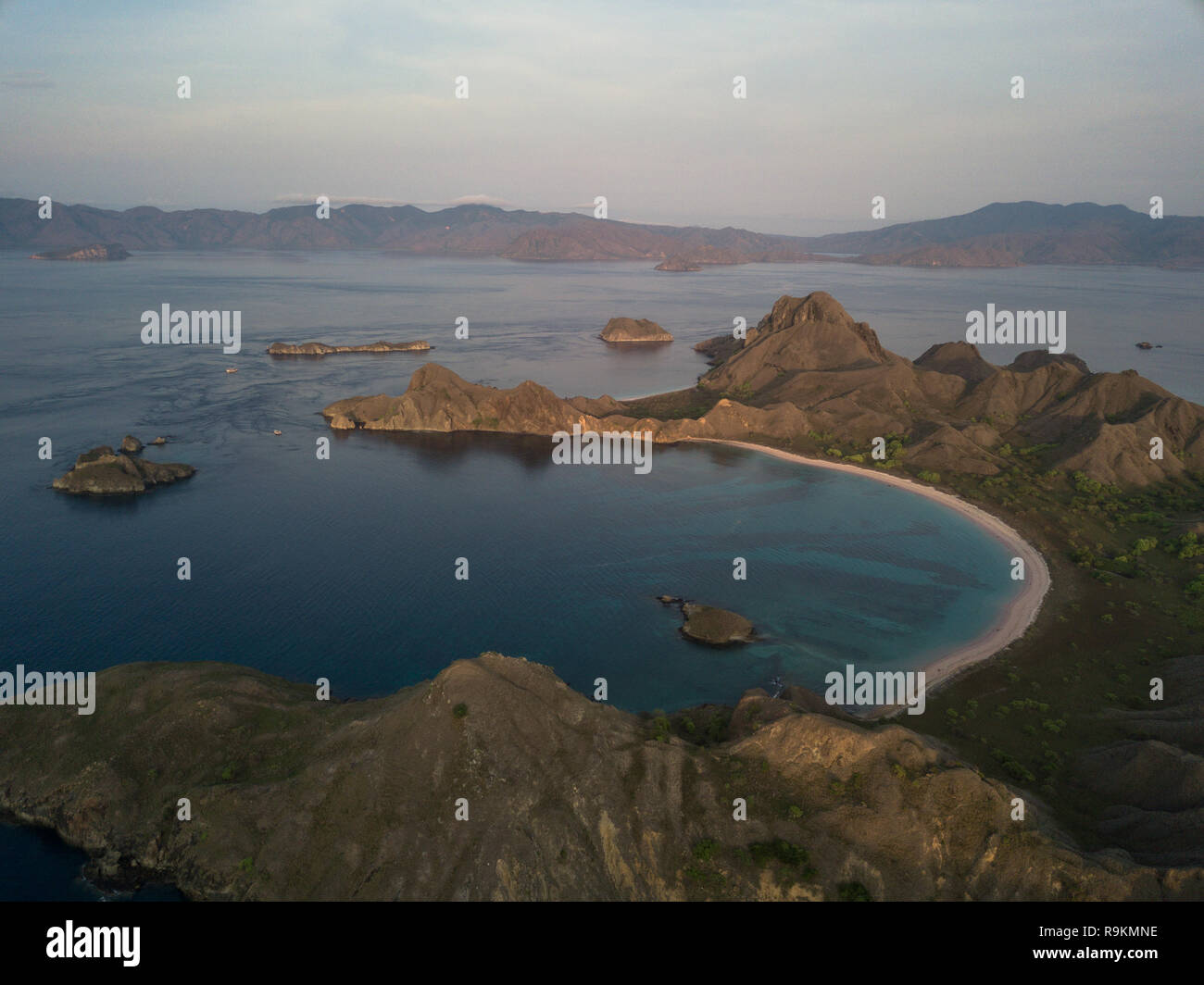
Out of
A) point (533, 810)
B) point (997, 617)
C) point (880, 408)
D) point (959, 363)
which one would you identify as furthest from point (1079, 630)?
point (959, 363)

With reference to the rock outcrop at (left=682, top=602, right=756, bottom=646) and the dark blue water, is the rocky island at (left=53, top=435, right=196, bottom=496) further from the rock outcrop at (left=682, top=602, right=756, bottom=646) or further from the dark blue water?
the rock outcrop at (left=682, top=602, right=756, bottom=646)

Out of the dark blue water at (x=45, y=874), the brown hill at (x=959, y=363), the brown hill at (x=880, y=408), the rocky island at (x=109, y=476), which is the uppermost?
the brown hill at (x=959, y=363)

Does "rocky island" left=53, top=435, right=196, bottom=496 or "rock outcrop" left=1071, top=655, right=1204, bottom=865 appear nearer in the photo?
"rock outcrop" left=1071, top=655, right=1204, bottom=865

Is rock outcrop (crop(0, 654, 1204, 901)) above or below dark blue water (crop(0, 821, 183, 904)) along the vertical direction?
above

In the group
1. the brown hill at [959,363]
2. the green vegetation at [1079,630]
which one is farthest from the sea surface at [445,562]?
the brown hill at [959,363]

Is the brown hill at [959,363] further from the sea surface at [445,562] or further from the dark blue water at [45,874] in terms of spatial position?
the dark blue water at [45,874]

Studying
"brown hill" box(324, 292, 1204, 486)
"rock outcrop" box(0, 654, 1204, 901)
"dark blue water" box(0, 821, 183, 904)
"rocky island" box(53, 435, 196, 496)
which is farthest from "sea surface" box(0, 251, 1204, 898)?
"brown hill" box(324, 292, 1204, 486)

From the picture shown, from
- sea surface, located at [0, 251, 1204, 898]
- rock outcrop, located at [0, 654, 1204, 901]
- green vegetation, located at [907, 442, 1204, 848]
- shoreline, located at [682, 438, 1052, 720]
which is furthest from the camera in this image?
sea surface, located at [0, 251, 1204, 898]

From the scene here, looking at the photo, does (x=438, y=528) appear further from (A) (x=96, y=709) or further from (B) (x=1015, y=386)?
(B) (x=1015, y=386)
